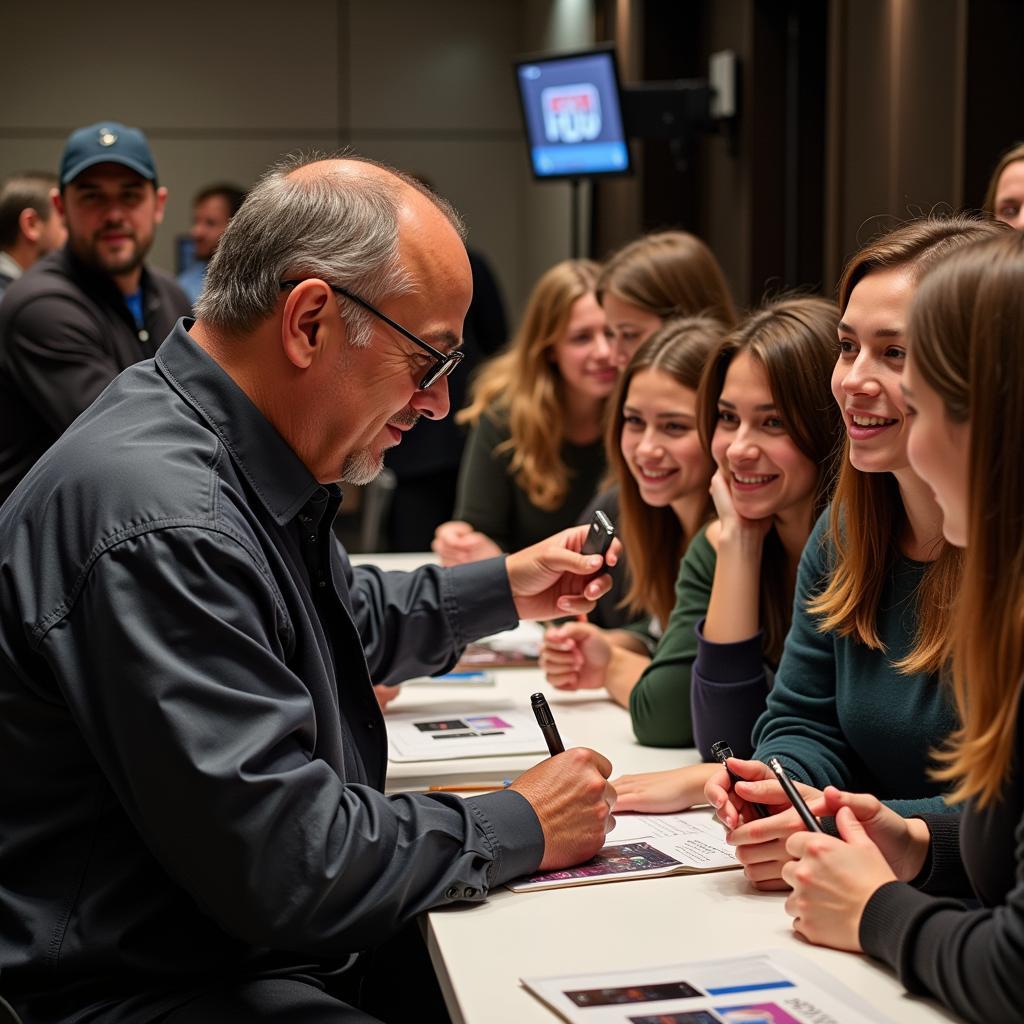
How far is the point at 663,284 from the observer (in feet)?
10.1

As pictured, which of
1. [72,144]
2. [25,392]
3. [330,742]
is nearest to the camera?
[330,742]

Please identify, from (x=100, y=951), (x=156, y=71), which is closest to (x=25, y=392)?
(x=100, y=951)

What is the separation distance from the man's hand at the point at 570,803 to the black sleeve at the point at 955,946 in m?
0.36

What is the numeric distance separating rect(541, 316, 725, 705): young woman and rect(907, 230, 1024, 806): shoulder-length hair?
1.09m

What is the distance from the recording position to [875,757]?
1.62 metres

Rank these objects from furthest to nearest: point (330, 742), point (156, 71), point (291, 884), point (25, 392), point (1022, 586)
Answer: point (156, 71) < point (25, 392) < point (330, 742) < point (291, 884) < point (1022, 586)

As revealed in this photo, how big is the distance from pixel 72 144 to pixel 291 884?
301 cm

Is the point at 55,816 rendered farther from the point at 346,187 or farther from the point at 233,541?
the point at 346,187

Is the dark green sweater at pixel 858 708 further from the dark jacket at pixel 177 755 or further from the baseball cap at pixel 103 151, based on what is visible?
the baseball cap at pixel 103 151

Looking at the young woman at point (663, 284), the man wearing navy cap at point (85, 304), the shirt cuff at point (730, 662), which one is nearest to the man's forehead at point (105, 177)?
the man wearing navy cap at point (85, 304)

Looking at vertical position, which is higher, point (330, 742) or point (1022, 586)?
point (1022, 586)

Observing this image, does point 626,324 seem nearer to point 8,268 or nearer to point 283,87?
point 8,268

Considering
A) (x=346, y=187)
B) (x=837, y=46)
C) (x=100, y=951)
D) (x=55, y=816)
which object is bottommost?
(x=100, y=951)

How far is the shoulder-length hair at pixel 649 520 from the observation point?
249 centimetres
